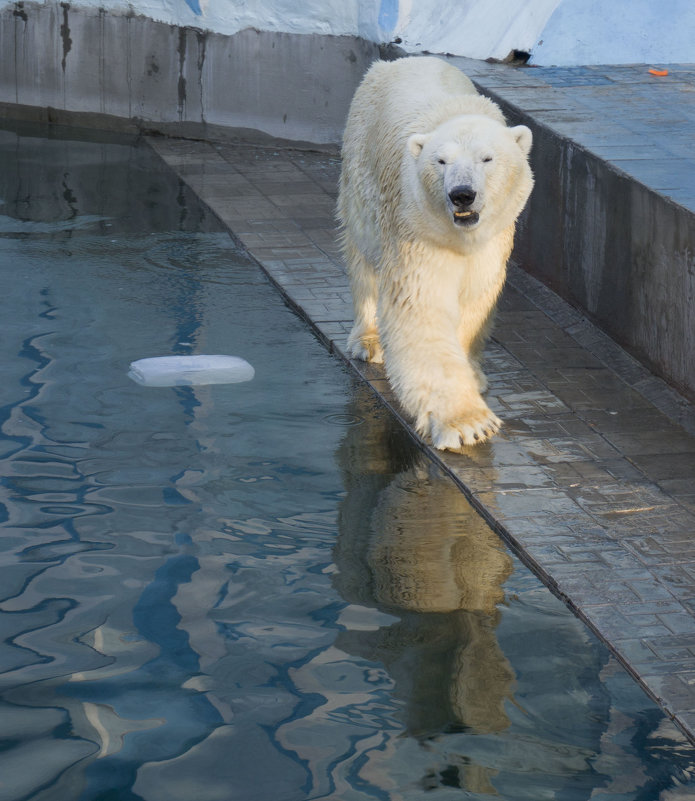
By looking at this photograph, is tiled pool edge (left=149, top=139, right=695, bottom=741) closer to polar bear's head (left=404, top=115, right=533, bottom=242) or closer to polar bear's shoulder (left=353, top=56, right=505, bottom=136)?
polar bear's head (left=404, top=115, right=533, bottom=242)

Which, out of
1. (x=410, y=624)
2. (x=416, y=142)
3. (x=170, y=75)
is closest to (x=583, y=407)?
(x=416, y=142)

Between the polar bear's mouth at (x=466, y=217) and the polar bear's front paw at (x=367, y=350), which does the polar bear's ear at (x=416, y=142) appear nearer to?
the polar bear's mouth at (x=466, y=217)

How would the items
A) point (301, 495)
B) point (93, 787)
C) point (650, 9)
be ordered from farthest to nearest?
1. point (650, 9)
2. point (301, 495)
3. point (93, 787)

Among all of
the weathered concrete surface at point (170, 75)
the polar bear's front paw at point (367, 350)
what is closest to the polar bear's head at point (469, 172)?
the polar bear's front paw at point (367, 350)

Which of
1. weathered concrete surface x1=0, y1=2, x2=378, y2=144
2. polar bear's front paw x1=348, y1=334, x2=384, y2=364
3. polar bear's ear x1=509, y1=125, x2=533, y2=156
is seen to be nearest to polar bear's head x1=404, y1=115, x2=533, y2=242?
polar bear's ear x1=509, y1=125, x2=533, y2=156

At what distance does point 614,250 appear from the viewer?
5520 millimetres

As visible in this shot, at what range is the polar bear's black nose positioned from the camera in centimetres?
419

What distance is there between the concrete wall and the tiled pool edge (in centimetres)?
16

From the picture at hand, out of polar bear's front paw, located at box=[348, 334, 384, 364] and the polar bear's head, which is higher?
the polar bear's head

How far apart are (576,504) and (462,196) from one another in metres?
1.08

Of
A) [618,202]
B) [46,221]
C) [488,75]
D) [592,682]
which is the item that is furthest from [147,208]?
[592,682]

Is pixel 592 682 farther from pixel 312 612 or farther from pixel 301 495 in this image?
pixel 301 495

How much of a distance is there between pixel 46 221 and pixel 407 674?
4736 millimetres

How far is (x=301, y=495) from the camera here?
4.18 metres
